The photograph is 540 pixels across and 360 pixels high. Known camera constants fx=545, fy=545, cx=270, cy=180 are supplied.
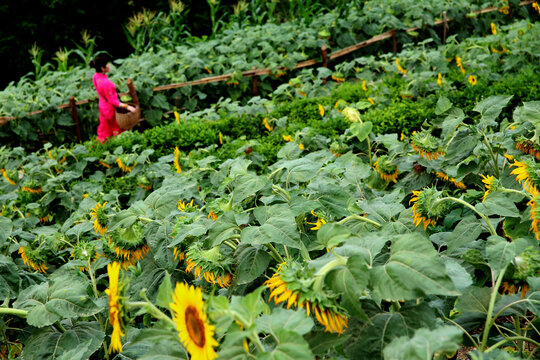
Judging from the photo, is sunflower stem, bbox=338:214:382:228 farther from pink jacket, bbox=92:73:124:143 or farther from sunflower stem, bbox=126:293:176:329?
pink jacket, bbox=92:73:124:143

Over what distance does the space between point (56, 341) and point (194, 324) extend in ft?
3.04

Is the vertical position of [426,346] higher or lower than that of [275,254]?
higher

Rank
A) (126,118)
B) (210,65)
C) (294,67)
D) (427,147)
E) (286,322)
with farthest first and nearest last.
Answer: (210,65)
(294,67)
(126,118)
(427,147)
(286,322)

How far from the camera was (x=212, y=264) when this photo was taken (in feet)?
5.26

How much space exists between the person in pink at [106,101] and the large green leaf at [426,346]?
573 cm

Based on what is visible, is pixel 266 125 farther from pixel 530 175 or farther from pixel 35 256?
pixel 530 175

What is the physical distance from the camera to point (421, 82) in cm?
525

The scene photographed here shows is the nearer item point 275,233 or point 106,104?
point 275,233

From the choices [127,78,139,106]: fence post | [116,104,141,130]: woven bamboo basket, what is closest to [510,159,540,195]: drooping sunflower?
[116,104,141,130]: woven bamboo basket

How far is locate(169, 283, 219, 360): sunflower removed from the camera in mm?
1038

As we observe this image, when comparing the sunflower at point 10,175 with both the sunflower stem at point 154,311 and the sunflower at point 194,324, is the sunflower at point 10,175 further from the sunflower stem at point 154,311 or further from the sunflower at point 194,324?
the sunflower at point 194,324

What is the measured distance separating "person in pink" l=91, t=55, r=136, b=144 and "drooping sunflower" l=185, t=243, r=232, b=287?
4976mm

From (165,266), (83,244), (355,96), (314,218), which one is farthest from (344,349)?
(355,96)

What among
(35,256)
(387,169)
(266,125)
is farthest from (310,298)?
(266,125)
